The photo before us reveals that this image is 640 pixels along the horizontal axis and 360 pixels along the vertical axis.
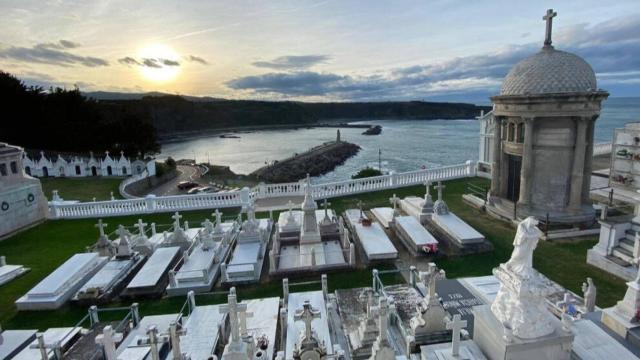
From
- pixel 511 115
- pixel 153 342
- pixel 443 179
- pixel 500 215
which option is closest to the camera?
pixel 153 342

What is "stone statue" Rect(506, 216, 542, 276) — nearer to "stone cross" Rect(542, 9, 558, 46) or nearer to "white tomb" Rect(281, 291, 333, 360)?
"white tomb" Rect(281, 291, 333, 360)

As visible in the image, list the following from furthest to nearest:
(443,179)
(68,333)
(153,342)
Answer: (443,179) → (68,333) → (153,342)

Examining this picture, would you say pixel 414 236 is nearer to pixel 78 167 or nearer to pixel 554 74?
pixel 554 74

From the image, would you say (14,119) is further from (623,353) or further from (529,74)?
(623,353)

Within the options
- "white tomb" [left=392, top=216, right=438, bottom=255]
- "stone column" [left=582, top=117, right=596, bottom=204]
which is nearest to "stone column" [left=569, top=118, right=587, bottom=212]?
"stone column" [left=582, top=117, right=596, bottom=204]

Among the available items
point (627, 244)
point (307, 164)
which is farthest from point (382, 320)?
point (307, 164)

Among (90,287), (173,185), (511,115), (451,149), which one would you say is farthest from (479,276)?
(451,149)
